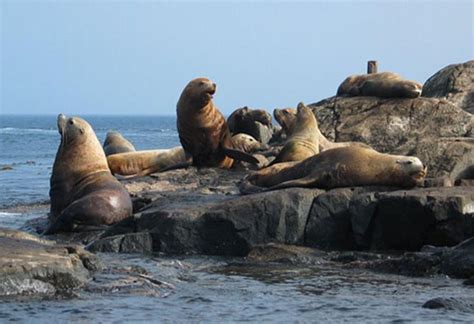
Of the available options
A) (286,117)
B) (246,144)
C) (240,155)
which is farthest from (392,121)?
(246,144)

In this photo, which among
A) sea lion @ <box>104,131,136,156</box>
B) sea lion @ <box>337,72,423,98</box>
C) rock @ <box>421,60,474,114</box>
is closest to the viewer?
sea lion @ <box>337,72,423,98</box>

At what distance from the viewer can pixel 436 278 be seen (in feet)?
29.3

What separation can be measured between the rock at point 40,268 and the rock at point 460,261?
10.8ft

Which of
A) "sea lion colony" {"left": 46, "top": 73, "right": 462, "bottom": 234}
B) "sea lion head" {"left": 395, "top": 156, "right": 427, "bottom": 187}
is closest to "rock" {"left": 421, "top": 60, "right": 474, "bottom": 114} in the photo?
"sea lion colony" {"left": 46, "top": 73, "right": 462, "bottom": 234}

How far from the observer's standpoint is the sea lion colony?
11539 mm

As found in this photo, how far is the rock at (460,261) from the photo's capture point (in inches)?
350

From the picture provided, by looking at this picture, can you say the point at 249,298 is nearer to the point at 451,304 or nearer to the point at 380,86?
the point at 451,304

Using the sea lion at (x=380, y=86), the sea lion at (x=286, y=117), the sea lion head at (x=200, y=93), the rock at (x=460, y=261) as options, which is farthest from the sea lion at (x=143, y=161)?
the rock at (x=460, y=261)

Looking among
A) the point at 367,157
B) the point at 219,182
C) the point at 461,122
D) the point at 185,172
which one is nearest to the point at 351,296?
the point at 367,157

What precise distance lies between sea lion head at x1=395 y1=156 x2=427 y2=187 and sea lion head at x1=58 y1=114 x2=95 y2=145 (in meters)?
4.25

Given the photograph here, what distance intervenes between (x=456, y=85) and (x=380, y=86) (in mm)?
2770

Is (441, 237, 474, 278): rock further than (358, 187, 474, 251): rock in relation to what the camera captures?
No

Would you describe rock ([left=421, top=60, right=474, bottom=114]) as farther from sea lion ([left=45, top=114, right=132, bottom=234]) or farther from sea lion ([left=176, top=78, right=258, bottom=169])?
sea lion ([left=45, top=114, right=132, bottom=234])

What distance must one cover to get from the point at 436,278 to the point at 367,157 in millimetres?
3035
